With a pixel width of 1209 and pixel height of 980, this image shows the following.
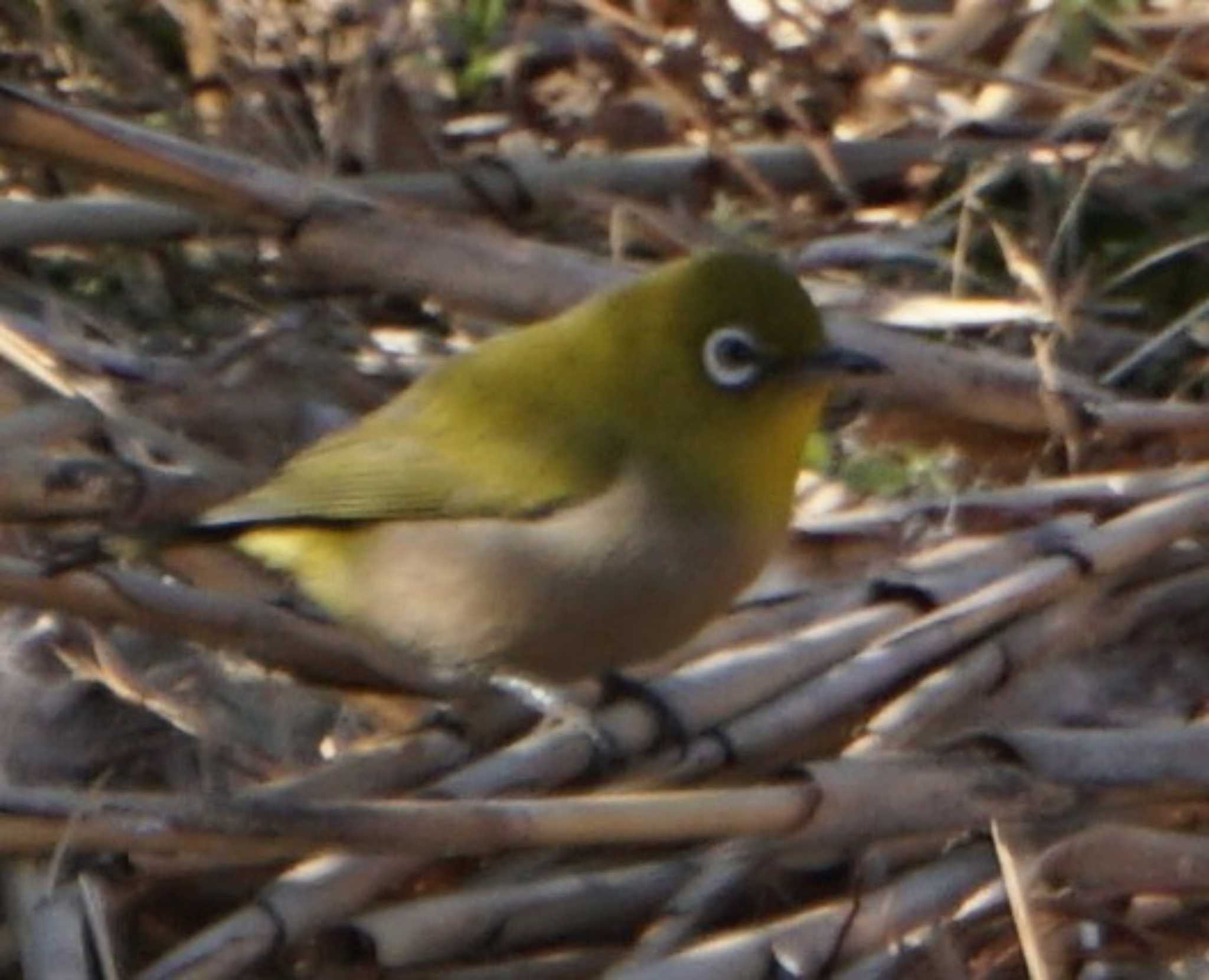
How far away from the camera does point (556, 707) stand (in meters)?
5.23

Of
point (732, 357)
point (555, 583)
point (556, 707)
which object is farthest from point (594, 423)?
point (556, 707)

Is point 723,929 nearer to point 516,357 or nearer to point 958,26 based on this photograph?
point 516,357

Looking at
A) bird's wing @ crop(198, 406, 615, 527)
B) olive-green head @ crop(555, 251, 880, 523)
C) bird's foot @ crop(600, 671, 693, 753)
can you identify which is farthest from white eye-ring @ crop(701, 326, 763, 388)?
bird's foot @ crop(600, 671, 693, 753)

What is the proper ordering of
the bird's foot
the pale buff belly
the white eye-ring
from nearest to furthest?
the bird's foot, the pale buff belly, the white eye-ring

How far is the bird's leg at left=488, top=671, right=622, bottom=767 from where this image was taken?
4.96 metres

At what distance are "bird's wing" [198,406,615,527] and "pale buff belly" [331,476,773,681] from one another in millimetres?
38

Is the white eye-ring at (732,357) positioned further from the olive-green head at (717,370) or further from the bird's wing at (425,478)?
the bird's wing at (425,478)

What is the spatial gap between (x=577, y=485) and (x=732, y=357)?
1.24 feet

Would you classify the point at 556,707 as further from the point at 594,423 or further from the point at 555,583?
the point at 594,423

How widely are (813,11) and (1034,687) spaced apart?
2.64 metres

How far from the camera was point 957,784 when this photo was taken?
14.9ft

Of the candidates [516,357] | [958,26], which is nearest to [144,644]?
[516,357]

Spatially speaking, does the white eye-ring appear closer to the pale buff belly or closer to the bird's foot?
the pale buff belly

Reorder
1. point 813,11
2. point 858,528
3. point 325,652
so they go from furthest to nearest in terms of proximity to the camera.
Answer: point 813,11, point 858,528, point 325,652
